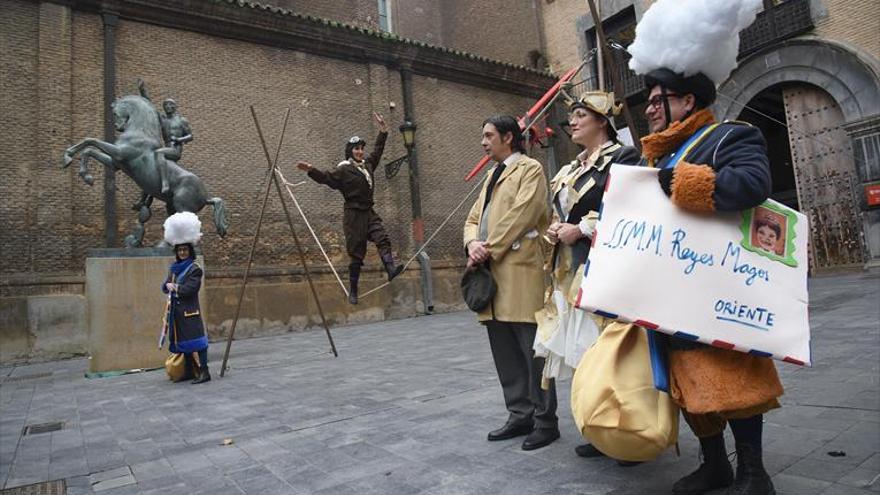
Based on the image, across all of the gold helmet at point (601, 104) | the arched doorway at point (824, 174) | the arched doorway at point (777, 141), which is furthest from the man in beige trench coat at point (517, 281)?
the arched doorway at point (777, 141)

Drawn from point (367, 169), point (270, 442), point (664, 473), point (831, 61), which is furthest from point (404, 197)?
point (664, 473)

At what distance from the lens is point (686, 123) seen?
2201 mm

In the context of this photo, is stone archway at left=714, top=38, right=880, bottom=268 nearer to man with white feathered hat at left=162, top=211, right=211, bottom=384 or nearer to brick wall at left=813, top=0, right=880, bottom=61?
brick wall at left=813, top=0, right=880, bottom=61

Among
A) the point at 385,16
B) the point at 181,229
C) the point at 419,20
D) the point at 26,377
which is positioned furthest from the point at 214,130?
the point at 419,20

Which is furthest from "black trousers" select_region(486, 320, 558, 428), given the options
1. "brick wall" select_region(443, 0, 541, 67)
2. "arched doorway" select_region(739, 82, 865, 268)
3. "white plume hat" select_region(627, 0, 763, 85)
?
"brick wall" select_region(443, 0, 541, 67)

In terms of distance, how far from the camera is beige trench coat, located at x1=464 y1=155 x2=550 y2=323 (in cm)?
332

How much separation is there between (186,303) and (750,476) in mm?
6449

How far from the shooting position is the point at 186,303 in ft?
22.8

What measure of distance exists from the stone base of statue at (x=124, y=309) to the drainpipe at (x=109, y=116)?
430 centimetres

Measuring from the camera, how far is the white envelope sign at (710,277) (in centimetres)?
191

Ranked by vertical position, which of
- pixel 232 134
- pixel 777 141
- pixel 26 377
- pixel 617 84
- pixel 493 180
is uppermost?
pixel 777 141

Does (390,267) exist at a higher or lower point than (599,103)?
lower

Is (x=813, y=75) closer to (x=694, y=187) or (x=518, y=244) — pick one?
(x=518, y=244)

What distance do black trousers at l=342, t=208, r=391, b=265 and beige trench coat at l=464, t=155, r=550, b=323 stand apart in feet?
15.4
